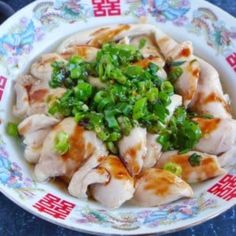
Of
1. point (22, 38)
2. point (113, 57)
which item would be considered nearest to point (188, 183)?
point (113, 57)

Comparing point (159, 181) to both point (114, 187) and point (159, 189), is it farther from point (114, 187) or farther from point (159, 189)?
point (114, 187)

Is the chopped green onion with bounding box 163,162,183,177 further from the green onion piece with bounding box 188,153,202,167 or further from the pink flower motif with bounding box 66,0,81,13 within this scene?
the pink flower motif with bounding box 66,0,81,13

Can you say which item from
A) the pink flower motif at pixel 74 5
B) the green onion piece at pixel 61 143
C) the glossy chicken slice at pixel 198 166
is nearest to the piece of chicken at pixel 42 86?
the green onion piece at pixel 61 143

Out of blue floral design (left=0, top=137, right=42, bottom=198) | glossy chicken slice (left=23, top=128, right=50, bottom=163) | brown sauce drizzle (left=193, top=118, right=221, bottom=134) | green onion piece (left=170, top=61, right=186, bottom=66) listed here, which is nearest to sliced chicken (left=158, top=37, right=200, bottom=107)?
green onion piece (left=170, top=61, right=186, bottom=66)

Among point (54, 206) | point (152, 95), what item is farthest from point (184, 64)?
point (54, 206)

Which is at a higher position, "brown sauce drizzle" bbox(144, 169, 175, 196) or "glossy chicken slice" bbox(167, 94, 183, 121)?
"glossy chicken slice" bbox(167, 94, 183, 121)

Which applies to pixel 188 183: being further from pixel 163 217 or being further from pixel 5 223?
pixel 5 223
